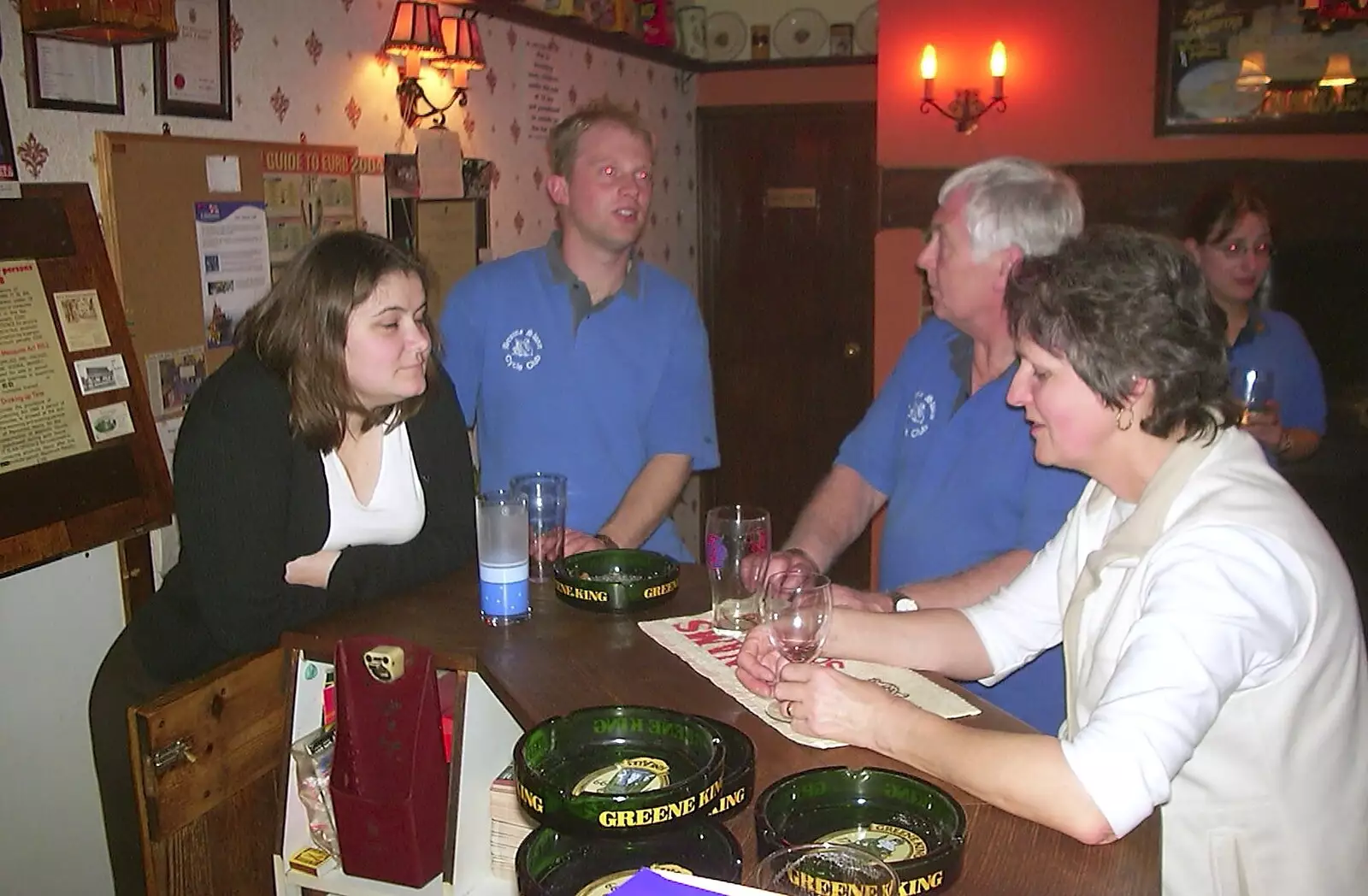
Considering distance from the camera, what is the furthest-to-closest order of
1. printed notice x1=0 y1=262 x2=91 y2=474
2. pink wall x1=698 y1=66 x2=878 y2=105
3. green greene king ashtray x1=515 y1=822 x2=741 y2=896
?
pink wall x1=698 y1=66 x2=878 y2=105 → printed notice x1=0 y1=262 x2=91 y2=474 → green greene king ashtray x1=515 y1=822 x2=741 y2=896

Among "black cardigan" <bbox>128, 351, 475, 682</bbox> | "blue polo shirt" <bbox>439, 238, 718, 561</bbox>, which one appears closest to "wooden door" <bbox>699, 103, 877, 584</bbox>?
"blue polo shirt" <bbox>439, 238, 718, 561</bbox>

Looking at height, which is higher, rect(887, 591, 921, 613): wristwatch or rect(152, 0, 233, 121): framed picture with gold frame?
rect(152, 0, 233, 121): framed picture with gold frame

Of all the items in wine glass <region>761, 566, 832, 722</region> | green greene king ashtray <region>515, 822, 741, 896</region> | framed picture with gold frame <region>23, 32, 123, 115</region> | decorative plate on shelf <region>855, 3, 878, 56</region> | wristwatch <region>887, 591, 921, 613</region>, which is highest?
decorative plate on shelf <region>855, 3, 878, 56</region>

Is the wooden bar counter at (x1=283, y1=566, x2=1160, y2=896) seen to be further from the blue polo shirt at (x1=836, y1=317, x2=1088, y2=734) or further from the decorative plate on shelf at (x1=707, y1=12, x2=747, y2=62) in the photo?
the decorative plate on shelf at (x1=707, y1=12, x2=747, y2=62)

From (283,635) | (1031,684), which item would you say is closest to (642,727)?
(283,635)

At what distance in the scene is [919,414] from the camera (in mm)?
2367

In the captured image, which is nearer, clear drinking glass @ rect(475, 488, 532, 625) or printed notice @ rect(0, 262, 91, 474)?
clear drinking glass @ rect(475, 488, 532, 625)

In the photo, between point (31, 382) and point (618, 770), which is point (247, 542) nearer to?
point (31, 382)

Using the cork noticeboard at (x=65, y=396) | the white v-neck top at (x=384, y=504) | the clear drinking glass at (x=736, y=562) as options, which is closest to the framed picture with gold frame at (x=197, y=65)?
the cork noticeboard at (x=65, y=396)

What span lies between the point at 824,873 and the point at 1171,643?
44 cm

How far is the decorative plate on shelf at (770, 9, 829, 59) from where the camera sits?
528 centimetres

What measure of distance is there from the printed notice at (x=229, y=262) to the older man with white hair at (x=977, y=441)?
4.68 ft

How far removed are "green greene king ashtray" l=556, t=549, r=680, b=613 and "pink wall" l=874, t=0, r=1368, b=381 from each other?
258 cm

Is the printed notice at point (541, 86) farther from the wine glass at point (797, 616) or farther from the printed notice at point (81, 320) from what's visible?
the wine glass at point (797, 616)
